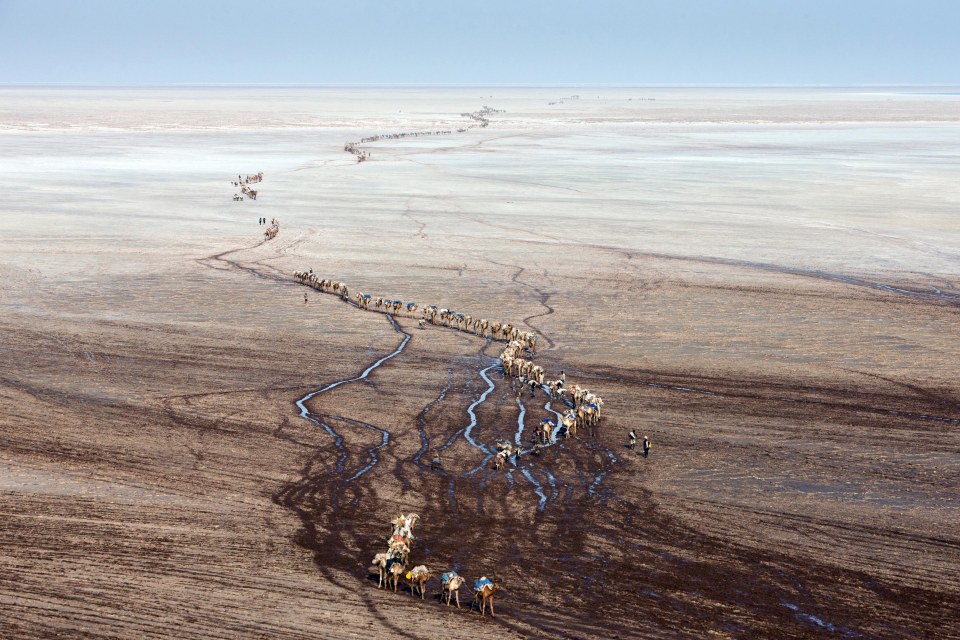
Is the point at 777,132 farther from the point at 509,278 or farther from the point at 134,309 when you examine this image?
the point at 134,309

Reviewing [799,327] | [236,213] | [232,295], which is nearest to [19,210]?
[236,213]

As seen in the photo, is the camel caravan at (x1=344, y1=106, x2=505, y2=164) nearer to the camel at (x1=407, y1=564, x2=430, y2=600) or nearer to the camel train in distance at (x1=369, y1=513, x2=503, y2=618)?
the camel train in distance at (x1=369, y1=513, x2=503, y2=618)

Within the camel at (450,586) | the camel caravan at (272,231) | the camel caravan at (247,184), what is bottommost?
the camel at (450,586)

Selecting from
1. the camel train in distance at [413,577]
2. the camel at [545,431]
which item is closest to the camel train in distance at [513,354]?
the camel at [545,431]

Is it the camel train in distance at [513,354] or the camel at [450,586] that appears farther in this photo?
the camel train in distance at [513,354]

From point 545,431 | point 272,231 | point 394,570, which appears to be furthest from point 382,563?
point 272,231

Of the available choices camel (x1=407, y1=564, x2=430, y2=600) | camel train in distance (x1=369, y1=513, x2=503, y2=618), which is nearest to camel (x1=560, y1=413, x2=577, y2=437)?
camel train in distance (x1=369, y1=513, x2=503, y2=618)

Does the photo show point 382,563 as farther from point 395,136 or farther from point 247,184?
point 395,136

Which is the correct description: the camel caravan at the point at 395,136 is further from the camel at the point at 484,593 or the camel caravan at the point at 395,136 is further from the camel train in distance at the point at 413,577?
the camel at the point at 484,593
